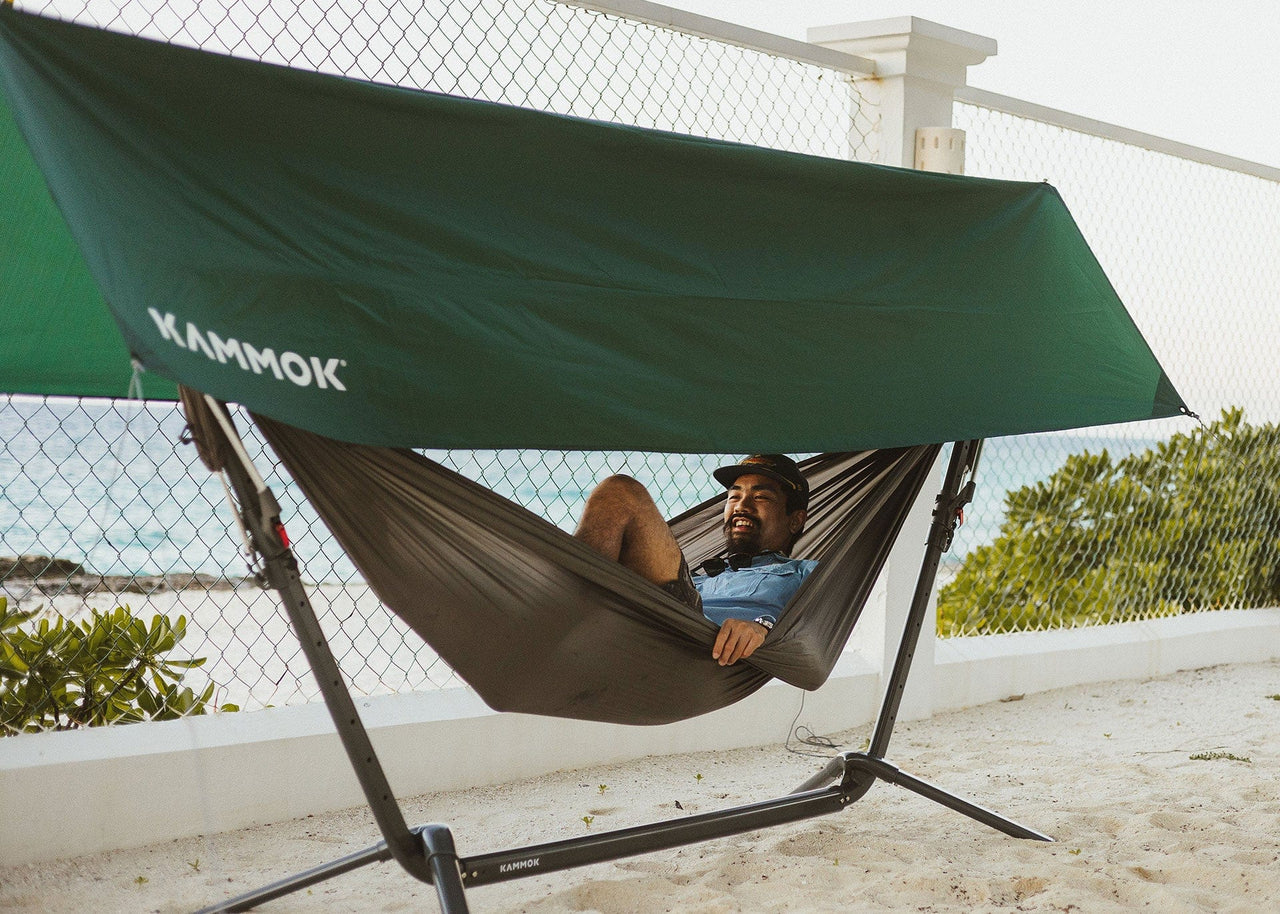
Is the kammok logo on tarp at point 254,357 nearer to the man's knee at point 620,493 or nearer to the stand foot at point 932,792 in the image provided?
the man's knee at point 620,493

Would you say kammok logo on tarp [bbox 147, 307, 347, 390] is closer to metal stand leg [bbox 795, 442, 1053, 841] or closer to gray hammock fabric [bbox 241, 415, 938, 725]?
gray hammock fabric [bbox 241, 415, 938, 725]

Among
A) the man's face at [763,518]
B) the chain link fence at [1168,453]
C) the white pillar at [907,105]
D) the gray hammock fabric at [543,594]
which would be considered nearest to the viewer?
the gray hammock fabric at [543,594]

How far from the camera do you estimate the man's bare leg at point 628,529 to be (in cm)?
235

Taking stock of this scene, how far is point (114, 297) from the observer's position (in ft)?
4.95

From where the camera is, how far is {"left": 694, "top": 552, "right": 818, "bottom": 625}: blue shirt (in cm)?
260

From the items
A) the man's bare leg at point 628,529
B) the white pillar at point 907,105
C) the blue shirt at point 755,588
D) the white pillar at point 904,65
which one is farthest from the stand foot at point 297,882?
the white pillar at point 904,65

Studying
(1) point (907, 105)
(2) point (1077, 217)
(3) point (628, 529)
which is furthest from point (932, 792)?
(2) point (1077, 217)

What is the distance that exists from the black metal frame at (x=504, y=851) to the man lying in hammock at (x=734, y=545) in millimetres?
339

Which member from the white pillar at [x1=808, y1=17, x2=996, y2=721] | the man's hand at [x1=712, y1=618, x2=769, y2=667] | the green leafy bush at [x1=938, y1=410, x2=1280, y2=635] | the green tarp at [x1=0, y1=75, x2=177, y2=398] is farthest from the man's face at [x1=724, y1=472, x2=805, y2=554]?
the green leafy bush at [x1=938, y1=410, x2=1280, y2=635]

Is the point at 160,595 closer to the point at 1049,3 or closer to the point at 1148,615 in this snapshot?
the point at 1148,615

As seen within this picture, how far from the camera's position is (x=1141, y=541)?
5461 mm

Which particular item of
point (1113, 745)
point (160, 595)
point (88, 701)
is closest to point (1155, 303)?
point (1113, 745)

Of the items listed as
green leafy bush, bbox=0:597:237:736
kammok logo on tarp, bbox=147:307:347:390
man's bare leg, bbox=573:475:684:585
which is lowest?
green leafy bush, bbox=0:597:237:736

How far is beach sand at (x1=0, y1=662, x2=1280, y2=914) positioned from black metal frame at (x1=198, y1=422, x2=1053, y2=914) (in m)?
0.12
